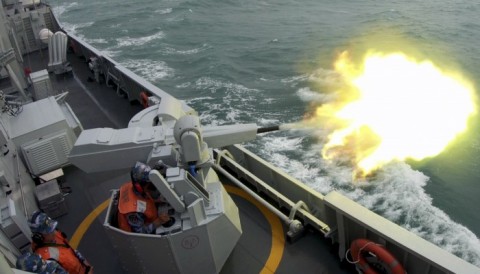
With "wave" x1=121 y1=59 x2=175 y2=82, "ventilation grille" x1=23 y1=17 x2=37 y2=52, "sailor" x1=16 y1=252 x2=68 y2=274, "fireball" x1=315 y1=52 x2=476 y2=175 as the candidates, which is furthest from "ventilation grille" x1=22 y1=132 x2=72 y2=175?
"wave" x1=121 y1=59 x2=175 y2=82

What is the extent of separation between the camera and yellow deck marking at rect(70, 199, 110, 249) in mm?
6918

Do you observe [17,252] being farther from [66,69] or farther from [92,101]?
[66,69]

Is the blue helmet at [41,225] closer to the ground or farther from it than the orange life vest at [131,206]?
farther from it

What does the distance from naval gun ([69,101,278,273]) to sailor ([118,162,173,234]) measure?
104 mm

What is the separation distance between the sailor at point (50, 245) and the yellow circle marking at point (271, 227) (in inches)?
72.3

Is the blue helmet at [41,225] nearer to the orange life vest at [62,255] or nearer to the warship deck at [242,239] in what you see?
the orange life vest at [62,255]

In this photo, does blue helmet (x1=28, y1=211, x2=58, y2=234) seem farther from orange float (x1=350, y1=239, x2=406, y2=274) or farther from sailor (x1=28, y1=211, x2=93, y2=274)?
orange float (x1=350, y1=239, x2=406, y2=274)

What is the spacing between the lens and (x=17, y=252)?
5758 mm

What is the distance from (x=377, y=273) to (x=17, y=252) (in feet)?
16.2

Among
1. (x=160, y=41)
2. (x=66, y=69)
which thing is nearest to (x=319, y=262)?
(x=66, y=69)

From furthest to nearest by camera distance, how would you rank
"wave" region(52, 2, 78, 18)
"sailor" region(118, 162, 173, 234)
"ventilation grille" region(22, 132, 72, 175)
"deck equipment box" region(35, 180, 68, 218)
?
"wave" region(52, 2, 78, 18)
"ventilation grille" region(22, 132, 72, 175)
"deck equipment box" region(35, 180, 68, 218)
"sailor" region(118, 162, 173, 234)

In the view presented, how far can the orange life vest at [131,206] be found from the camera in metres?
5.12

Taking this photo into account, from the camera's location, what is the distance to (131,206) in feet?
16.8

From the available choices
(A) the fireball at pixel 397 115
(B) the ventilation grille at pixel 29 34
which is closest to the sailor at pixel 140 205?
(A) the fireball at pixel 397 115
